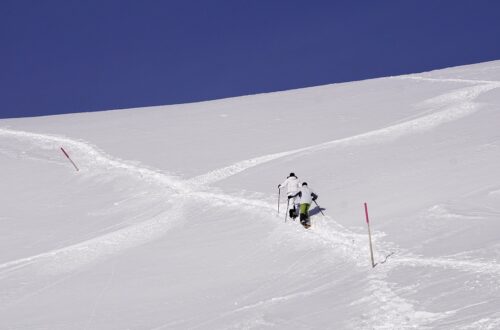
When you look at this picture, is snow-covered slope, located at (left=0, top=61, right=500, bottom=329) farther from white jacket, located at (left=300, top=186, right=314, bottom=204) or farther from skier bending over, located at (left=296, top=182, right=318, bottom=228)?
white jacket, located at (left=300, top=186, right=314, bottom=204)

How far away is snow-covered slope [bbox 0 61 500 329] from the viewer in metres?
13.9

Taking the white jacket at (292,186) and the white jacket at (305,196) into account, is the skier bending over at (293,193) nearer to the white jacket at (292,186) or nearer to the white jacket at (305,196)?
the white jacket at (292,186)

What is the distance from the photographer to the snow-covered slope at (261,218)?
1386cm

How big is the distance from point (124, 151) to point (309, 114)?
729cm

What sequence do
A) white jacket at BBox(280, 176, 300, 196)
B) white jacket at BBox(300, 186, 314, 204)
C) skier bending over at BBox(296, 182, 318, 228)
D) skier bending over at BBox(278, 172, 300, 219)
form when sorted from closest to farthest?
1. skier bending over at BBox(296, 182, 318, 228)
2. white jacket at BBox(300, 186, 314, 204)
3. skier bending over at BBox(278, 172, 300, 219)
4. white jacket at BBox(280, 176, 300, 196)

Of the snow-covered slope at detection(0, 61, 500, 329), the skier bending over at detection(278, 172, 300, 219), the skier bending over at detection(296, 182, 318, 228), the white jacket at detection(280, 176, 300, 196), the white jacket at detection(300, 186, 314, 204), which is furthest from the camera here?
the white jacket at detection(280, 176, 300, 196)

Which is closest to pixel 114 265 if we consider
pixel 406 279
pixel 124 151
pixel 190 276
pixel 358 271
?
pixel 190 276

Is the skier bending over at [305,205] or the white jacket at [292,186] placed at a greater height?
the white jacket at [292,186]

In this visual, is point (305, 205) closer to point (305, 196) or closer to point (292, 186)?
point (305, 196)

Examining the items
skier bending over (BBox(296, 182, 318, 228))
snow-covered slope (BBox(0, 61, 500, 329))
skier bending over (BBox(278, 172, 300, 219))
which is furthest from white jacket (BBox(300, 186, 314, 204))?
snow-covered slope (BBox(0, 61, 500, 329))

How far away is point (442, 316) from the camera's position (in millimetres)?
11773

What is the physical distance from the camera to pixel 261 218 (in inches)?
805

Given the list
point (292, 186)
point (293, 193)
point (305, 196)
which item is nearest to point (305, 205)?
point (305, 196)

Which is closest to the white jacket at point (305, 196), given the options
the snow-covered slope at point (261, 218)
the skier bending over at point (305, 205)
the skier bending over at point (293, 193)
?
the skier bending over at point (305, 205)
